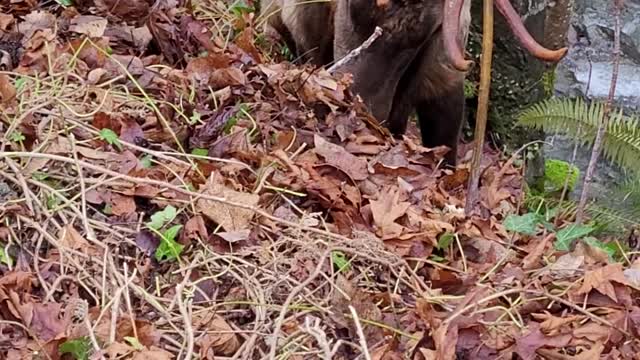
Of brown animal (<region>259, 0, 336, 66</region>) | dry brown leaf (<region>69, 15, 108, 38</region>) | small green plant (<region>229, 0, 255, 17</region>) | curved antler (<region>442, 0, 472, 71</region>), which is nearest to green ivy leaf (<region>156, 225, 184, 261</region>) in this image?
curved antler (<region>442, 0, 472, 71</region>)

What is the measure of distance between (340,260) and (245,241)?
0.24 metres

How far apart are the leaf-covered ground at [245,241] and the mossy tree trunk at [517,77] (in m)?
2.03

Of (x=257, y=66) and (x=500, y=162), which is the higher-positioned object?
(x=257, y=66)

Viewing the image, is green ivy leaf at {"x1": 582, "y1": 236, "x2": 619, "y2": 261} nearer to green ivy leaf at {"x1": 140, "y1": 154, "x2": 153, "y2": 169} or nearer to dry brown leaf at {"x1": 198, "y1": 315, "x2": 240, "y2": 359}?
dry brown leaf at {"x1": 198, "y1": 315, "x2": 240, "y2": 359}

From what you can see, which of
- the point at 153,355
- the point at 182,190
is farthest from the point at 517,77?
the point at 153,355

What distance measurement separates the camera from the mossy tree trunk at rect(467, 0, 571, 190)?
5605mm

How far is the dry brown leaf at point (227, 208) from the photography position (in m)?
2.84

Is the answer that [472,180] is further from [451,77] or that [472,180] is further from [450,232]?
[451,77]

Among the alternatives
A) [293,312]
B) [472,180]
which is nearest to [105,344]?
[293,312]

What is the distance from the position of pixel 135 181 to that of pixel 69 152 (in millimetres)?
252

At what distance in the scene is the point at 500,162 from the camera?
5105 mm

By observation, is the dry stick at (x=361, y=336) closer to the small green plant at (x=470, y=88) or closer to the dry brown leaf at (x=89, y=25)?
the dry brown leaf at (x=89, y=25)

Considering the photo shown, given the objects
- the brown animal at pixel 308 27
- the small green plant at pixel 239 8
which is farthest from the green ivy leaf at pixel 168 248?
the small green plant at pixel 239 8

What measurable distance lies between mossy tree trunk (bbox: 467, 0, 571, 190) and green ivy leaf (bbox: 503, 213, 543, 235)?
8.01 feet
